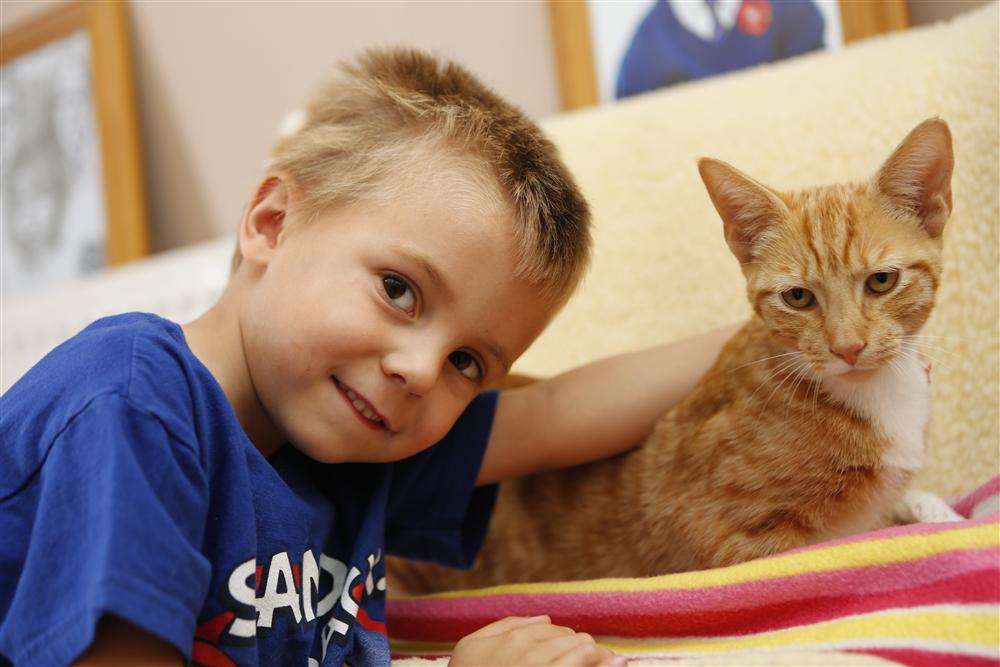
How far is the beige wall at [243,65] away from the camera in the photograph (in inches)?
48.2

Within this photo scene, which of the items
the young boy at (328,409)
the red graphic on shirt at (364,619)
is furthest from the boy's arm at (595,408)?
the red graphic on shirt at (364,619)

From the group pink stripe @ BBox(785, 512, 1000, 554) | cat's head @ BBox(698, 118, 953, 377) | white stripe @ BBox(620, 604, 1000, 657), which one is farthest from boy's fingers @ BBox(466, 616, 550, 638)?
cat's head @ BBox(698, 118, 953, 377)

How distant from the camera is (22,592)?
1.76ft

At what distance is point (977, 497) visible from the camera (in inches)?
30.9

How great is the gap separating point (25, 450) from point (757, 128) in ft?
2.99

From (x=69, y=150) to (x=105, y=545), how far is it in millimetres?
1545

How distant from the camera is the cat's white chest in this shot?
771 millimetres

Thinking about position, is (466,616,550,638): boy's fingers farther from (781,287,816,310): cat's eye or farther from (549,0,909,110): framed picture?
(549,0,909,110): framed picture

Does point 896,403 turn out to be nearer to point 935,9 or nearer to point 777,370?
point 777,370

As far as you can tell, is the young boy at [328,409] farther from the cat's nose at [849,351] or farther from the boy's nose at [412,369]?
the cat's nose at [849,351]

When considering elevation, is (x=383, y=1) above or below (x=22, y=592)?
→ above

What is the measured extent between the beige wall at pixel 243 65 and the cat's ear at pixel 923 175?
0.66 meters

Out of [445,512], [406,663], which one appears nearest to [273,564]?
[406,663]

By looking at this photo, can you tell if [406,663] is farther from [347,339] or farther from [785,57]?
[785,57]
